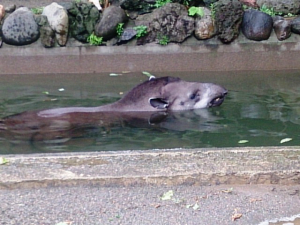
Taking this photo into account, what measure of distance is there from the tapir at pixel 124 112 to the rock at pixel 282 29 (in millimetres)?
3857

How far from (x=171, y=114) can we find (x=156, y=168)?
10.8ft

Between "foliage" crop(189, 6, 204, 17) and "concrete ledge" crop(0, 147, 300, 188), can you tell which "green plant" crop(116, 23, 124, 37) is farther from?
"concrete ledge" crop(0, 147, 300, 188)

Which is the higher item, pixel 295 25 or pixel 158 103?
pixel 295 25

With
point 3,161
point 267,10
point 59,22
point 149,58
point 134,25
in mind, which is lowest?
point 149,58

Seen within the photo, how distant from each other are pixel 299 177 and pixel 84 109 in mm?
3737

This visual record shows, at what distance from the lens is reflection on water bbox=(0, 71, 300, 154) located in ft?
21.6

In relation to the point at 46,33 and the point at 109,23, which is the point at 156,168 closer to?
the point at 109,23

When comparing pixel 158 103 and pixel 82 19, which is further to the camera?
pixel 82 19

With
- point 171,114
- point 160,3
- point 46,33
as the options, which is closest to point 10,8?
point 46,33

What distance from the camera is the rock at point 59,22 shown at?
37.0 ft

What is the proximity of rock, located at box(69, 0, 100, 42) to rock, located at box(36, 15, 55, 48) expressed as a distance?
16.6 inches

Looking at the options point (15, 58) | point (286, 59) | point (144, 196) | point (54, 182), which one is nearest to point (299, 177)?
point (144, 196)

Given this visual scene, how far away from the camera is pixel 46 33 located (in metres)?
11.3

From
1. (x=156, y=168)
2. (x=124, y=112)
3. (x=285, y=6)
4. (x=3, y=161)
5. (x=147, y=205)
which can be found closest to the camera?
(x=147, y=205)
